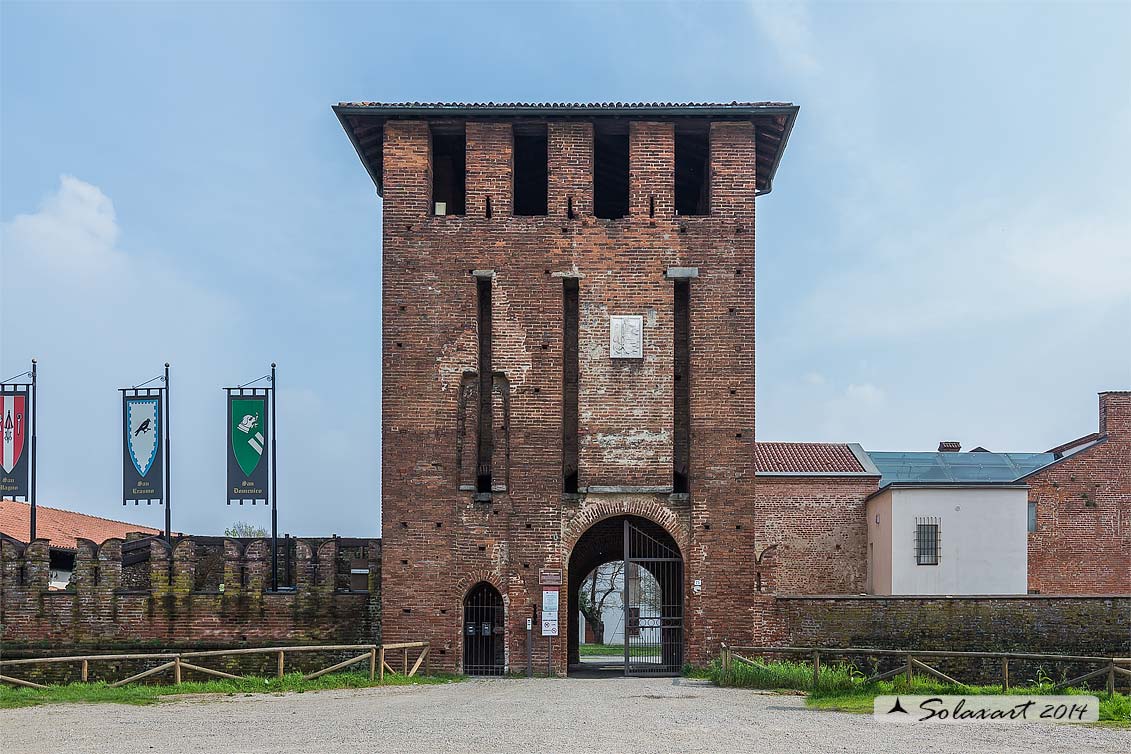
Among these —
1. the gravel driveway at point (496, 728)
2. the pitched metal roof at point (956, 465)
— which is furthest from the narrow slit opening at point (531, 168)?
the pitched metal roof at point (956, 465)

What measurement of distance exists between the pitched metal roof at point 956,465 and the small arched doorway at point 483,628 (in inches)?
724

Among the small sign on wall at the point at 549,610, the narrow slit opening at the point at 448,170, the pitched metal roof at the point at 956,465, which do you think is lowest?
the small sign on wall at the point at 549,610

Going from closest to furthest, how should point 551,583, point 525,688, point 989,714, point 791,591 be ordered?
point 989,714, point 525,688, point 551,583, point 791,591

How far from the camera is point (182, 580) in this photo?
2330cm

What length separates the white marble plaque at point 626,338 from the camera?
22.4 meters

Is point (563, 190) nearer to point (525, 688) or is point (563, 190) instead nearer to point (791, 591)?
point (525, 688)

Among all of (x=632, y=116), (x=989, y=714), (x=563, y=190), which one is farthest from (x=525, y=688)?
(x=632, y=116)

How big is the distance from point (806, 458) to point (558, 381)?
A: 16.9m

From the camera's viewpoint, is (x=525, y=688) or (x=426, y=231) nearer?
(x=525, y=688)

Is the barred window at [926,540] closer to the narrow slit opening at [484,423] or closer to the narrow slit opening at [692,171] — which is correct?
the narrow slit opening at [692,171]

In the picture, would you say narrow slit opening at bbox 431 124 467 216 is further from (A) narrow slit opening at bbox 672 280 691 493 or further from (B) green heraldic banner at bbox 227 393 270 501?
(B) green heraldic banner at bbox 227 393 270 501

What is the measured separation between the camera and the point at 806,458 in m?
37.4

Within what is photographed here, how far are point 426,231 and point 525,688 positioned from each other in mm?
8457

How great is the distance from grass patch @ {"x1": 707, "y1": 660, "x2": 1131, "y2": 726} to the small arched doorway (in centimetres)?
408
